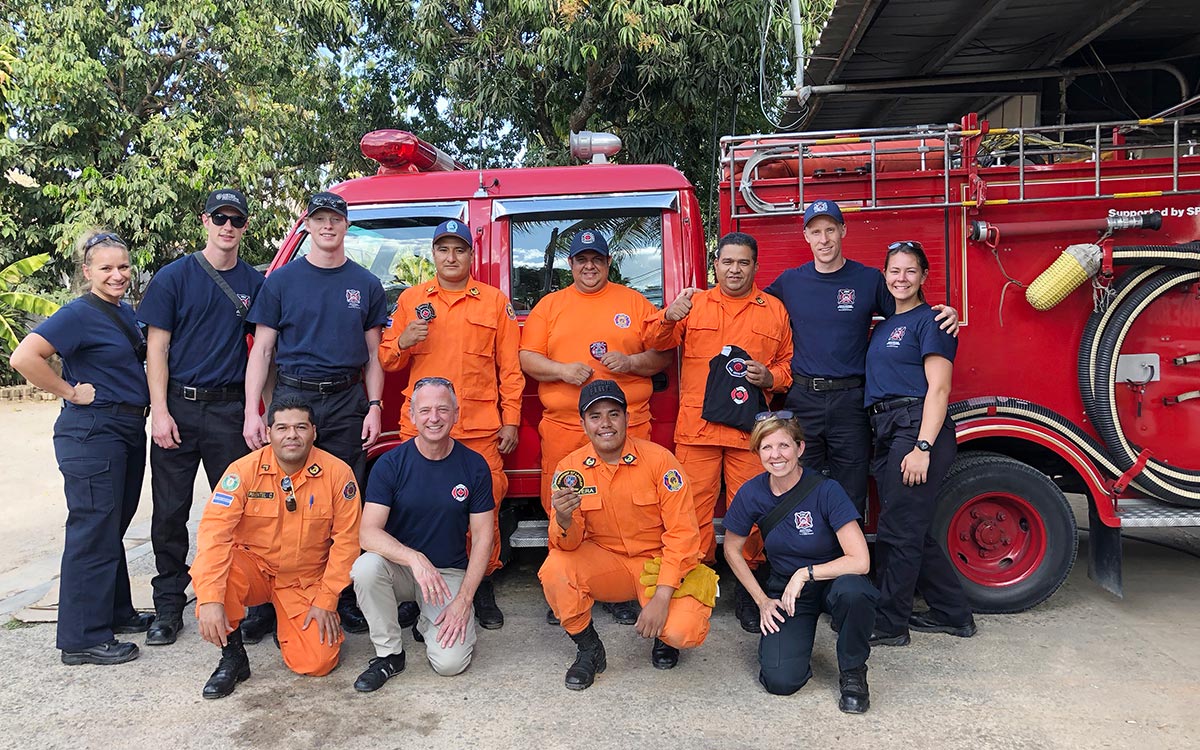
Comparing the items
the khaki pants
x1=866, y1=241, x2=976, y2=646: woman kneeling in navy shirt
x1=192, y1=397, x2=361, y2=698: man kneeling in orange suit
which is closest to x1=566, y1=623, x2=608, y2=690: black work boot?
the khaki pants

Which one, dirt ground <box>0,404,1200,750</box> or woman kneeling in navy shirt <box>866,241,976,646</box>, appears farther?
woman kneeling in navy shirt <box>866,241,976,646</box>

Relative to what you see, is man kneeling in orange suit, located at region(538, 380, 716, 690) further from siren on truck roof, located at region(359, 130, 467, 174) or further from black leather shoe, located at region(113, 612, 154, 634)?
black leather shoe, located at region(113, 612, 154, 634)

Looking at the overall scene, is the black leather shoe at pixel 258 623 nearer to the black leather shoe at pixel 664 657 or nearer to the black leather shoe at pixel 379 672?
the black leather shoe at pixel 379 672

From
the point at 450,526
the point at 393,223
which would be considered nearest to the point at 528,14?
the point at 393,223

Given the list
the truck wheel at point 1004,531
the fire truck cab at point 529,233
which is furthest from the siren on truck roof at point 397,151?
the truck wheel at point 1004,531

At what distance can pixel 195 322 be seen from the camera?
12.8 feet

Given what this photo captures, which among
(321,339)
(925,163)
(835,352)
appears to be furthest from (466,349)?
(925,163)

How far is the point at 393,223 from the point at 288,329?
2.89 feet

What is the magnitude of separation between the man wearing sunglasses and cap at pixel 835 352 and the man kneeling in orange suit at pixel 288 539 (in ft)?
6.99

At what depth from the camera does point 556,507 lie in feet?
10.9

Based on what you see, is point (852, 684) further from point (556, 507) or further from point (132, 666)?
point (132, 666)

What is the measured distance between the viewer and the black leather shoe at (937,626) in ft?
12.8

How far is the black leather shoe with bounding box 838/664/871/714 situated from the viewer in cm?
316

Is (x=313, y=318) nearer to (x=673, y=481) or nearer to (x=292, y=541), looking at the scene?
(x=292, y=541)
